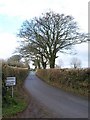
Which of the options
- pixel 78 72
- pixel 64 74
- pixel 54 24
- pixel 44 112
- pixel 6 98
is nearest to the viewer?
pixel 44 112

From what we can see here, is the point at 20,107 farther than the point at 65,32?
No

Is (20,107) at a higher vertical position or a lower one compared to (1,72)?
lower

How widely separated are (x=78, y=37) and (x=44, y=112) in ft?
124

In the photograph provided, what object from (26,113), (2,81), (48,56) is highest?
(48,56)

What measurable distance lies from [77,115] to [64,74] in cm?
1620

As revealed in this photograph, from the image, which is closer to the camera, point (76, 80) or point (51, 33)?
point (76, 80)

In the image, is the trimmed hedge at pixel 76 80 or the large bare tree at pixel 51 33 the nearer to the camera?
the trimmed hedge at pixel 76 80

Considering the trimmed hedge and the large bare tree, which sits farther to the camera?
the large bare tree

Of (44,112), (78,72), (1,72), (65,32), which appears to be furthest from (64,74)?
(65,32)

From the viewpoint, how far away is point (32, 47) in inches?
2112

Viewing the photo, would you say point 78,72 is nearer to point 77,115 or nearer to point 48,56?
point 77,115

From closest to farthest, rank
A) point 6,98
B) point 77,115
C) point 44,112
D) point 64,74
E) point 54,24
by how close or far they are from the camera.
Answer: point 77,115
point 44,112
point 6,98
point 64,74
point 54,24

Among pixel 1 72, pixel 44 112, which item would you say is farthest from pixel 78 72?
pixel 44 112

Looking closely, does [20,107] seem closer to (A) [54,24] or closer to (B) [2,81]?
(B) [2,81]
